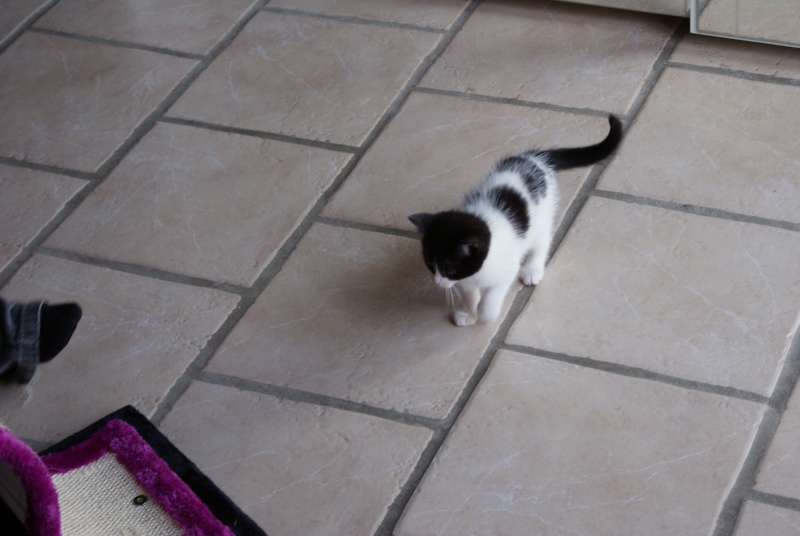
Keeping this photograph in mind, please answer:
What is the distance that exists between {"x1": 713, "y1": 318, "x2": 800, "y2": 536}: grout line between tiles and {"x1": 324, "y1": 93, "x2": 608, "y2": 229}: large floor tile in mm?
564

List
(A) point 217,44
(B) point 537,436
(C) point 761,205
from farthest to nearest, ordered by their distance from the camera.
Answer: (A) point 217,44 < (C) point 761,205 < (B) point 537,436

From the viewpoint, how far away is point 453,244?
1.80 m

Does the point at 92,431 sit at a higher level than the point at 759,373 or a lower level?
higher

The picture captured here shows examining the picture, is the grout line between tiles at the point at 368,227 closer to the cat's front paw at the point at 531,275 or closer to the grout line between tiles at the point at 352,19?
the cat's front paw at the point at 531,275

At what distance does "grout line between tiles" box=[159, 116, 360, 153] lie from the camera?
95.0 inches

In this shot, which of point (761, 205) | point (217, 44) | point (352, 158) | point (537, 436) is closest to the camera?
point (537, 436)

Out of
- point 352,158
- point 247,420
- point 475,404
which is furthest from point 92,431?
point 352,158

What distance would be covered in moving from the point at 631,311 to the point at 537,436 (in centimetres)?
35

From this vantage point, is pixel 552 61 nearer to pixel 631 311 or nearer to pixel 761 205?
pixel 761 205

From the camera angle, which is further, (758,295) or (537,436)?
(758,295)

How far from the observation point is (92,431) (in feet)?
5.91

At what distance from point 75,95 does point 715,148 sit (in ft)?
5.04

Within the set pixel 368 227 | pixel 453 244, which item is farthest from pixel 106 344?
pixel 453 244

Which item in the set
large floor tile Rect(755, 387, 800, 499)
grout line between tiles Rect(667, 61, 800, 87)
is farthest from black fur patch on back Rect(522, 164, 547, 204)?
grout line between tiles Rect(667, 61, 800, 87)
